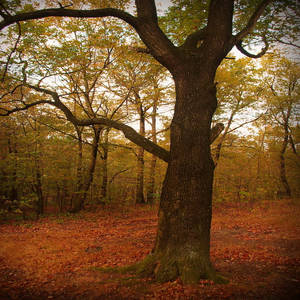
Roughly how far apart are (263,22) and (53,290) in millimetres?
7624

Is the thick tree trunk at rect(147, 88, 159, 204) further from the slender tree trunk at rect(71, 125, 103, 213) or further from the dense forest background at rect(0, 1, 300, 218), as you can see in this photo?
the slender tree trunk at rect(71, 125, 103, 213)

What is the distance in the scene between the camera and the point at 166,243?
3717 mm

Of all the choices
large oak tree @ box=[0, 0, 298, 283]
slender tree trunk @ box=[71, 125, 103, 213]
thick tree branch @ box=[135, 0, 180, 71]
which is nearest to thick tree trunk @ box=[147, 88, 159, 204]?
slender tree trunk @ box=[71, 125, 103, 213]

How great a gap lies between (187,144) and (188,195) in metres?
0.94

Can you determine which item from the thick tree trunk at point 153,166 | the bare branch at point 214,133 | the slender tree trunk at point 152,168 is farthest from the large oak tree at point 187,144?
the slender tree trunk at point 152,168

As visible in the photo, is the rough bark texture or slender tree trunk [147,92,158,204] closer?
the rough bark texture

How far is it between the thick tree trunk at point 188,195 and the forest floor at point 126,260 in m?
0.29

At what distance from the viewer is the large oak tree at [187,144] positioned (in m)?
3.55

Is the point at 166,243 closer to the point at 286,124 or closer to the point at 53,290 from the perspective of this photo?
the point at 53,290

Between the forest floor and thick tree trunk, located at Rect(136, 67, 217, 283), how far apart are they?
29cm

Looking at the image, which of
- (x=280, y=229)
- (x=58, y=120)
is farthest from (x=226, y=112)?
(x=58, y=120)

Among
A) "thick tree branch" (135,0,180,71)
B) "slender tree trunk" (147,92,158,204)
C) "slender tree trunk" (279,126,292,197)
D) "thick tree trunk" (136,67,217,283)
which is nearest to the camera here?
"thick tree trunk" (136,67,217,283)

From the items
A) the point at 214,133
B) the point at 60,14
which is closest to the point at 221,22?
the point at 214,133

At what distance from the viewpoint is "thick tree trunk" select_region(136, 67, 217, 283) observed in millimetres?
3547
